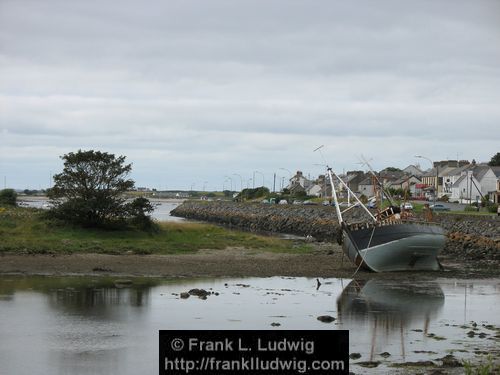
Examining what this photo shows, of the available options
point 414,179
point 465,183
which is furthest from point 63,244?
point 414,179

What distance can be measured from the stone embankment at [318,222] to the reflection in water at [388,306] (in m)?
18.0

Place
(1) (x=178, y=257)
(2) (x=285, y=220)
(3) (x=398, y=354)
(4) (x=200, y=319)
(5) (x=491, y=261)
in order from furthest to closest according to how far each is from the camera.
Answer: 1. (2) (x=285, y=220)
2. (5) (x=491, y=261)
3. (1) (x=178, y=257)
4. (4) (x=200, y=319)
5. (3) (x=398, y=354)

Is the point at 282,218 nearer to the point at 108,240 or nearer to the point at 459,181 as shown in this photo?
the point at 459,181

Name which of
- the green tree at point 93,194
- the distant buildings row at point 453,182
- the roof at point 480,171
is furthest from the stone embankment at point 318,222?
the roof at point 480,171

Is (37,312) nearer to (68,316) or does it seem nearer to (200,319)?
(68,316)

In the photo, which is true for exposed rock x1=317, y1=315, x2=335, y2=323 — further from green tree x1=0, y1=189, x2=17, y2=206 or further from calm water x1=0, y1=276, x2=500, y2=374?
green tree x1=0, y1=189, x2=17, y2=206

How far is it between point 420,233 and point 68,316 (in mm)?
24307

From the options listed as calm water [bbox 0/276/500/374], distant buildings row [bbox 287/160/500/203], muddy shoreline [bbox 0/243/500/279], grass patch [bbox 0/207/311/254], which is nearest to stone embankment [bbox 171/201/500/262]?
muddy shoreline [bbox 0/243/500/279]

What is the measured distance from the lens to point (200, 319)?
2970 centimetres

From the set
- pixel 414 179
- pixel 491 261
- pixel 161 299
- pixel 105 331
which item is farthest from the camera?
pixel 414 179

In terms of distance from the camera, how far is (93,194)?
62156 millimetres

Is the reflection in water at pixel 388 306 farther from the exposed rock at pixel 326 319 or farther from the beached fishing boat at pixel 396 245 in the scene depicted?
the beached fishing boat at pixel 396 245

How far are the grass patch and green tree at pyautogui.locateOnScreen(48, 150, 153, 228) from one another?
117 cm

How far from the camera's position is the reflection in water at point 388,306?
95.5 feet
